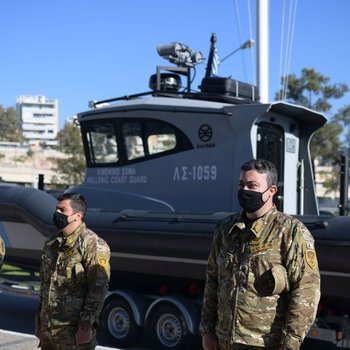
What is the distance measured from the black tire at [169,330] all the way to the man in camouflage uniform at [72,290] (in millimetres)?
2439

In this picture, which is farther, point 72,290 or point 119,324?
point 119,324

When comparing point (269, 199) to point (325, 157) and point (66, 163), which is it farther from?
point (66, 163)

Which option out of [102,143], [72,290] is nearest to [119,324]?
[102,143]

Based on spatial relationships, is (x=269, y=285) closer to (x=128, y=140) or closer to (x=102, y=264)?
(x=102, y=264)

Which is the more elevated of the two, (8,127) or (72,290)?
(8,127)

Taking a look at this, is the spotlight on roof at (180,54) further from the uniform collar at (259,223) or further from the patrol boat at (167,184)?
the uniform collar at (259,223)

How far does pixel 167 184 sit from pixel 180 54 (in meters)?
2.02

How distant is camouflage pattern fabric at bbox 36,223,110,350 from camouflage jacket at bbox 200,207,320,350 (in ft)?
3.63

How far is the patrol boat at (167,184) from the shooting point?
643 cm

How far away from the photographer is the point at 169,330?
261 inches

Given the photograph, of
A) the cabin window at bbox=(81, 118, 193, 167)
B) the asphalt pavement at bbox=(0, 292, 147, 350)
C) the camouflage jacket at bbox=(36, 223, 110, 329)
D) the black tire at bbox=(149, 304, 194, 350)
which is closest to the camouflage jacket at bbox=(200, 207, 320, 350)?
the camouflage jacket at bbox=(36, 223, 110, 329)

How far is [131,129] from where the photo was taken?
7.64 meters

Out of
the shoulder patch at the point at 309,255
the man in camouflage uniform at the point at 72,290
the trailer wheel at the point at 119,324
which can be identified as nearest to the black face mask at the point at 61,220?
the man in camouflage uniform at the point at 72,290

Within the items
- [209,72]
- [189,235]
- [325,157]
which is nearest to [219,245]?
[189,235]
